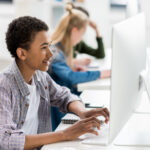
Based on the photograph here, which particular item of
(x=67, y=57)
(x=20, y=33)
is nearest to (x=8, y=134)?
(x=20, y=33)

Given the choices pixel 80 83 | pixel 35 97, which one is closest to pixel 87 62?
pixel 80 83

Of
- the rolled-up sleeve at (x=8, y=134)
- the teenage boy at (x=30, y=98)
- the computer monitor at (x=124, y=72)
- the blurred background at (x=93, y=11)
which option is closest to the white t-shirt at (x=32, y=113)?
the teenage boy at (x=30, y=98)

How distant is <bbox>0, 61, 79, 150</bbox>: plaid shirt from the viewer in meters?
1.29

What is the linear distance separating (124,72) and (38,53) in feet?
1.64

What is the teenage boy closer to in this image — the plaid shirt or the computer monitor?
the plaid shirt

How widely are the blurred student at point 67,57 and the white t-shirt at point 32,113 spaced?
54 centimetres

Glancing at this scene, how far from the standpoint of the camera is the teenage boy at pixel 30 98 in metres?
1.33

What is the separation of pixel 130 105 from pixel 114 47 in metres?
0.32

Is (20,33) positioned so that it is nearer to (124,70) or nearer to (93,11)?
(124,70)

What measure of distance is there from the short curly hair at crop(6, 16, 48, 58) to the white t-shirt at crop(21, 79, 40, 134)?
0.62ft

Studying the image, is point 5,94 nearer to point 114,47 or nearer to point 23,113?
point 23,113

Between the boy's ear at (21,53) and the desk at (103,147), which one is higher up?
the boy's ear at (21,53)

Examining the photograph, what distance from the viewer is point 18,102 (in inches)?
57.9

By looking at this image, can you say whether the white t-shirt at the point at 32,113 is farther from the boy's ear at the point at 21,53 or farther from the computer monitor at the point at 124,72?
the computer monitor at the point at 124,72
